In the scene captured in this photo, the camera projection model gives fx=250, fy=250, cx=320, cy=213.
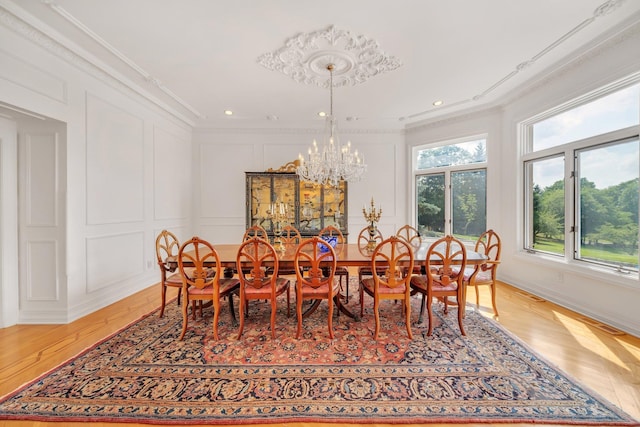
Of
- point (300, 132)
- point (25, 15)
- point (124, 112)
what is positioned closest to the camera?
point (25, 15)

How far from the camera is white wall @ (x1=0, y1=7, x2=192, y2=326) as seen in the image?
2.44 m

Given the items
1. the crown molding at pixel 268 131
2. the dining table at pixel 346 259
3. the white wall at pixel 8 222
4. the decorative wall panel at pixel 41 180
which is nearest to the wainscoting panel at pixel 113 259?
the decorative wall panel at pixel 41 180

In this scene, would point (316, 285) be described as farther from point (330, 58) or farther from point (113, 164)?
point (113, 164)

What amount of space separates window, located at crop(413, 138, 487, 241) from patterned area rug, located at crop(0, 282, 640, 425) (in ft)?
8.86

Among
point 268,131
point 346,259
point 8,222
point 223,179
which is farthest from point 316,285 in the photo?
point 268,131

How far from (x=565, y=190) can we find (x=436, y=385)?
3192mm

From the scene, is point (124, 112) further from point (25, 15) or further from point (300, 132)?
point (300, 132)

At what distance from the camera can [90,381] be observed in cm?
184

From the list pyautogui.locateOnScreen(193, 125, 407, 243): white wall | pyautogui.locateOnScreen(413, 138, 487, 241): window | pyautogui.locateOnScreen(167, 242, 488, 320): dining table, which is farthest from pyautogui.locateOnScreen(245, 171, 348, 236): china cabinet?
pyautogui.locateOnScreen(167, 242, 488, 320): dining table

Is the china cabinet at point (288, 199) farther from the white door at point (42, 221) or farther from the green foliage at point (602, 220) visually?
the green foliage at point (602, 220)

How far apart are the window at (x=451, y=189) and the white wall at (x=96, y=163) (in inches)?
200

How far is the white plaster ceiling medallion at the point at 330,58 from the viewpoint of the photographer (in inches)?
102

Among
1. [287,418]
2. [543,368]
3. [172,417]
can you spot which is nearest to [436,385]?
[543,368]

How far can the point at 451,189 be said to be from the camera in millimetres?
4984
